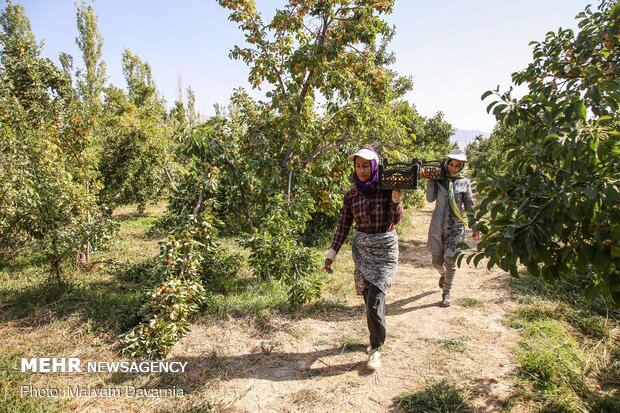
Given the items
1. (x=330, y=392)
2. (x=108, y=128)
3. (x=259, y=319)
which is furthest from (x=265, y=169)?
(x=108, y=128)

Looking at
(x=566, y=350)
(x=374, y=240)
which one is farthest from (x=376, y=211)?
(x=566, y=350)

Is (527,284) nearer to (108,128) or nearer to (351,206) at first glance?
(351,206)

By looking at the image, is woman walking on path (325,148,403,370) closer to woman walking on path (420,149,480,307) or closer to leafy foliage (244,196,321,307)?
leafy foliage (244,196,321,307)

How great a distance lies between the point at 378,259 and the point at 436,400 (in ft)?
3.98

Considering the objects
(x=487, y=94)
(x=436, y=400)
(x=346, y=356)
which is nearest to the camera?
(x=487, y=94)

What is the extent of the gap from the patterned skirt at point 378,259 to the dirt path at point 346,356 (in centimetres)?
82

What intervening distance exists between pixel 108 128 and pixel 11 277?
16.7 ft

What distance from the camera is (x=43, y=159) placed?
466 centimetres

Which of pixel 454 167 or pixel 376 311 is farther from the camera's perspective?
pixel 454 167

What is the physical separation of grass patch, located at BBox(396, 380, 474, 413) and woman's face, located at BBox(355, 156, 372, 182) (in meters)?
1.87

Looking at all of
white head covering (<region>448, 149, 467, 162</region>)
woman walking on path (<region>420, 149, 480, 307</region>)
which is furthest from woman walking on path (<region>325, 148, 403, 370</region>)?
white head covering (<region>448, 149, 467, 162</region>)

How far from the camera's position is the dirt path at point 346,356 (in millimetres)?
3021

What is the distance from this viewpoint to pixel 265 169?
5.36 meters

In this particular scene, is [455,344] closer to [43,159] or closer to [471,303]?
[471,303]
